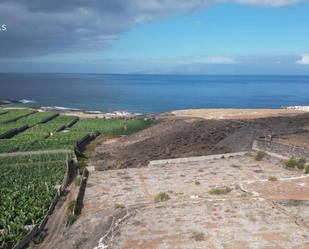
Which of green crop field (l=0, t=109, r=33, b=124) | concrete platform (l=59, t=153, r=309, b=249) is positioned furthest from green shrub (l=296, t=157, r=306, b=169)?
green crop field (l=0, t=109, r=33, b=124)

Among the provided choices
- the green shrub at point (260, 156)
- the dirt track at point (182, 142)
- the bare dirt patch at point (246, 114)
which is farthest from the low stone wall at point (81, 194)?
the bare dirt patch at point (246, 114)

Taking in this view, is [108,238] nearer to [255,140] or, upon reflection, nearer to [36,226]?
[36,226]

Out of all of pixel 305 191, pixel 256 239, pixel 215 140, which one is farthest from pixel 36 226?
pixel 215 140

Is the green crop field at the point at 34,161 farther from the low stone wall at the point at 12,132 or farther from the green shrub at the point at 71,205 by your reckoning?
the green shrub at the point at 71,205

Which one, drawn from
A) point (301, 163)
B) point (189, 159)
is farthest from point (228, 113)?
point (301, 163)

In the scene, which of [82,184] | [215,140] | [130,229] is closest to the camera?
[130,229]

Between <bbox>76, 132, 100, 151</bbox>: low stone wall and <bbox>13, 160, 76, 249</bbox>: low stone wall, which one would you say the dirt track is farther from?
<bbox>13, 160, 76, 249</bbox>: low stone wall
